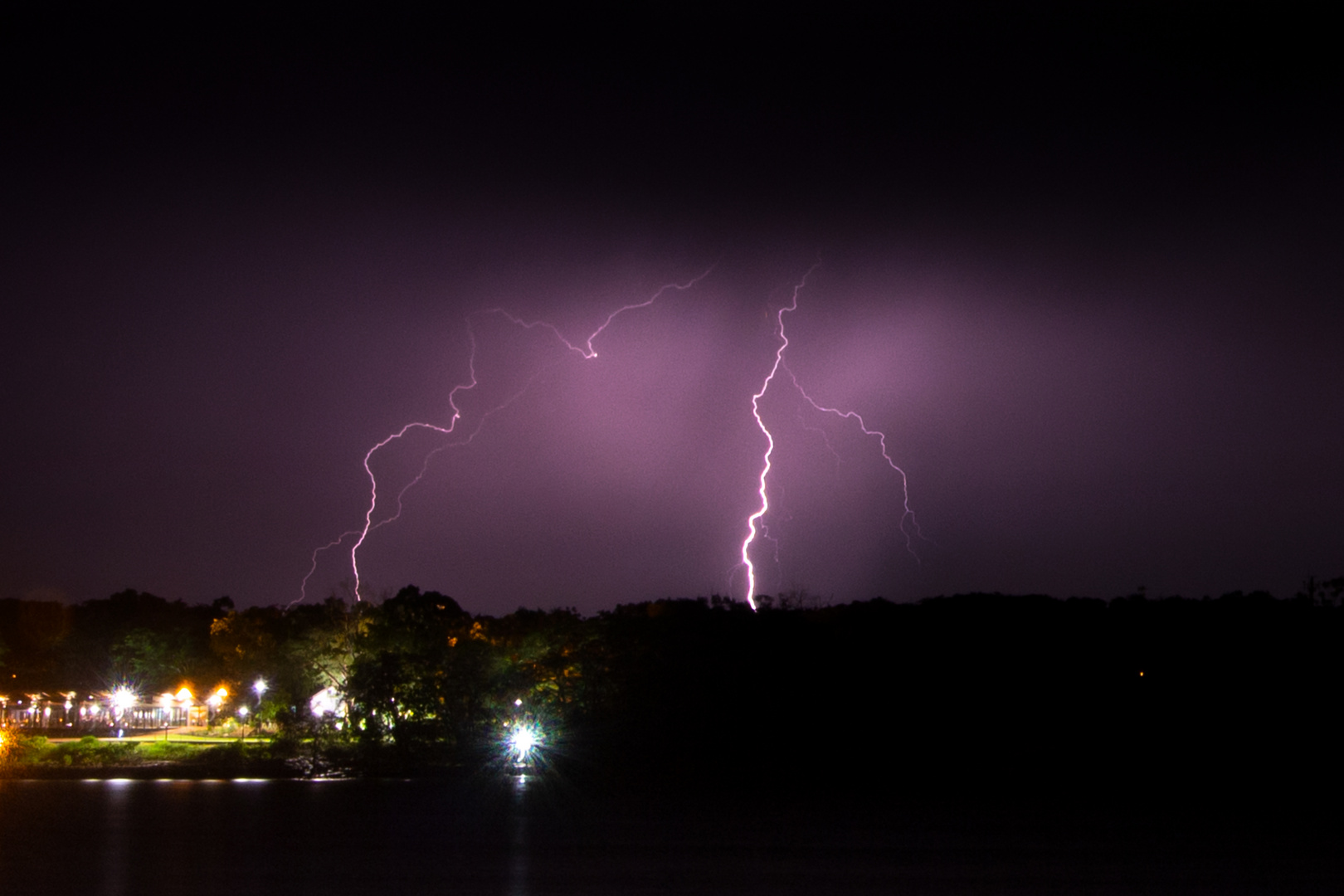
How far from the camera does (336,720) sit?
44.0m

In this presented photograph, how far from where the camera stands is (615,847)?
19219 millimetres

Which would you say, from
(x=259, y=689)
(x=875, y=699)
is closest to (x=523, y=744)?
(x=875, y=699)

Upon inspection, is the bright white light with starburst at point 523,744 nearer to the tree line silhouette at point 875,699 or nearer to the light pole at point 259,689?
the tree line silhouette at point 875,699

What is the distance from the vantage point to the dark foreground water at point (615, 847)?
15141 mm

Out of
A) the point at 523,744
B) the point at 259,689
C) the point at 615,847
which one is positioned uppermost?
the point at 259,689

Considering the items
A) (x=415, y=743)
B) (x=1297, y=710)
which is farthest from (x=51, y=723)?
(x=1297, y=710)

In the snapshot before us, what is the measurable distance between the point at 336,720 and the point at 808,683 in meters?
16.7

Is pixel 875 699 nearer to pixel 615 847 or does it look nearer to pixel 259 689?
pixel 615 847

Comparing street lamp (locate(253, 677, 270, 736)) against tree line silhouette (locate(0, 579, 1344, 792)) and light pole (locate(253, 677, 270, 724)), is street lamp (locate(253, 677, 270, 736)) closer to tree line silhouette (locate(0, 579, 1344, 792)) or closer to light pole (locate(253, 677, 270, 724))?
light pole (locate(253, 677, 270, 724))

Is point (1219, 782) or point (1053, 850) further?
point (1219, 782)

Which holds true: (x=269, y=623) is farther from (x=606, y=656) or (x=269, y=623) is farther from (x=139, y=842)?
(x=139, y=842)

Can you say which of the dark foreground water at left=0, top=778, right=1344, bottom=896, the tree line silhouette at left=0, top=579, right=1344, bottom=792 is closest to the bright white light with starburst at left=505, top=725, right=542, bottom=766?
the tree line silhouette at left=0, top=579, right=1344, bottom=792

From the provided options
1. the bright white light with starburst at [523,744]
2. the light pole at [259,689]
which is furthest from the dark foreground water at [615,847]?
the light pole at [259,689]

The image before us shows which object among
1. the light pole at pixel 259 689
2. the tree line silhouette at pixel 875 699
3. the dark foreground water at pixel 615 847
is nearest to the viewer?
the dark foreground water at pixel 615 847
